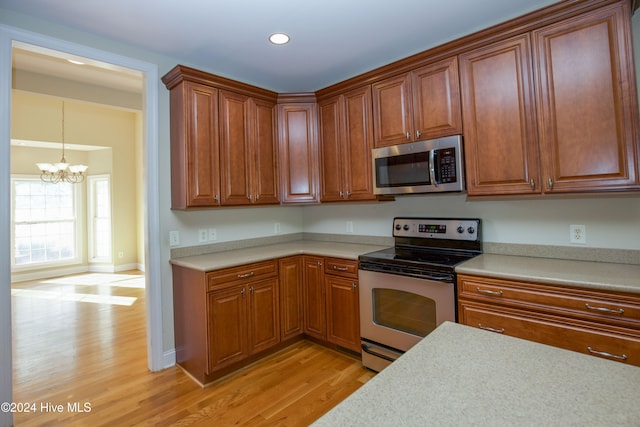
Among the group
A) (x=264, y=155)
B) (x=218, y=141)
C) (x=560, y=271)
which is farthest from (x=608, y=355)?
(x=218, y=141)

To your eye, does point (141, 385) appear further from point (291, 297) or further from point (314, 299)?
point (314, 299)

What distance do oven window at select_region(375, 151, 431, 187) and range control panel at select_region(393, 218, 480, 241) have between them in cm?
41

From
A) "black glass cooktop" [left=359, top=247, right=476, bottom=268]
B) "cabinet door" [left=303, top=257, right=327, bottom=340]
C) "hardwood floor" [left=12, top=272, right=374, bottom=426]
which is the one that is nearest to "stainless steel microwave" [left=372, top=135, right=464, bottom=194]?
"black glass cooktop" [left=359, top=247, right=476, bottom=268]

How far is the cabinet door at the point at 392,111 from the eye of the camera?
2514 millimetres

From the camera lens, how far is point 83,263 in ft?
21.6

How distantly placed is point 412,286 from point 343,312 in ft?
2.38

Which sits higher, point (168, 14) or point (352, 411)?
point (168, 14)

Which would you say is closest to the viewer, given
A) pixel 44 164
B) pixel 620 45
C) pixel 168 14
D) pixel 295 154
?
pixel 620 45

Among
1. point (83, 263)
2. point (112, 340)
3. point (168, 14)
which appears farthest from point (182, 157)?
point (83, 263)

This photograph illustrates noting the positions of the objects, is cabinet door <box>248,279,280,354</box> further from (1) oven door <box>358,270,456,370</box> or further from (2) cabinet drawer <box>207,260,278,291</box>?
(1) oven door <box>358,270,456,370</box>

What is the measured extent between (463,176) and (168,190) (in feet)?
7.54

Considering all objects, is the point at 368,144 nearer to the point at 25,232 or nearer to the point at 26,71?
the point at 26,71

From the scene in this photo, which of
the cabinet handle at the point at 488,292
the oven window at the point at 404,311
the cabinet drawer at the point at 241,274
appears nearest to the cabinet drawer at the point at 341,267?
the oven window at the point at 404,311

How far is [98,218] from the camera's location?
6.72m
